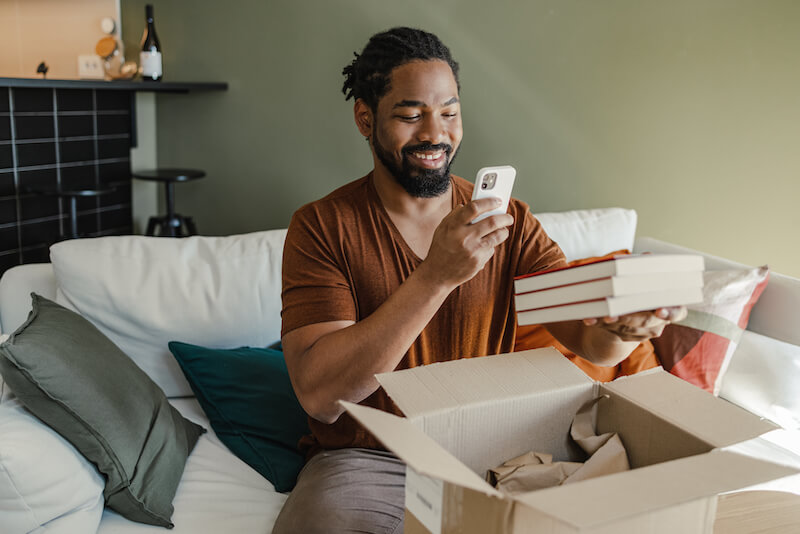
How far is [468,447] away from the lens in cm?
87

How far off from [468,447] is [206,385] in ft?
3.32

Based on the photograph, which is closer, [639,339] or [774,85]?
[639,339]

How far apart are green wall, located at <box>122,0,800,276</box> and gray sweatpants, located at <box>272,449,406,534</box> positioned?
1649mm

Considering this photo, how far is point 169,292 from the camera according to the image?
1779 mm

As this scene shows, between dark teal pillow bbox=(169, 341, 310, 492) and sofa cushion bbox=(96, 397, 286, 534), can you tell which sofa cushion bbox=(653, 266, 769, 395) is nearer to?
dark teal pillow bbox=(169, 341, 310, 492)

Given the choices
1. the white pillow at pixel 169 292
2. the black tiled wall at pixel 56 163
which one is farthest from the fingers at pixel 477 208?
the black tiled wall at pixel 56 163

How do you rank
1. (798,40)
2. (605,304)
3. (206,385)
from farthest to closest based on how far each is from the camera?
(798,40), (206,385), (605,304)

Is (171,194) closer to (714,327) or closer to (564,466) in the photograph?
(714,327)

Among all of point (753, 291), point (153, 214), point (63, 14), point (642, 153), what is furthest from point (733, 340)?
point (63, 14)

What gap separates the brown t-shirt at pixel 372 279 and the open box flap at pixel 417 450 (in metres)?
0.55

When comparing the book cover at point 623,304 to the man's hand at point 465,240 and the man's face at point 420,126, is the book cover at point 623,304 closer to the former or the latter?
the man's hand at point 465,240

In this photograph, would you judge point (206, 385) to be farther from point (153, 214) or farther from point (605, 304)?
point (153, 214)

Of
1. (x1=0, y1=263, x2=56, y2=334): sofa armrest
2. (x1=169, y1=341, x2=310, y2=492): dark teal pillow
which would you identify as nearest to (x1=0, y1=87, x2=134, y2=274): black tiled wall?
(x1=0, y1=263, x2=56, y2=334): sofa armrest

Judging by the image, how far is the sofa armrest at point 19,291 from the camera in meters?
1.74
